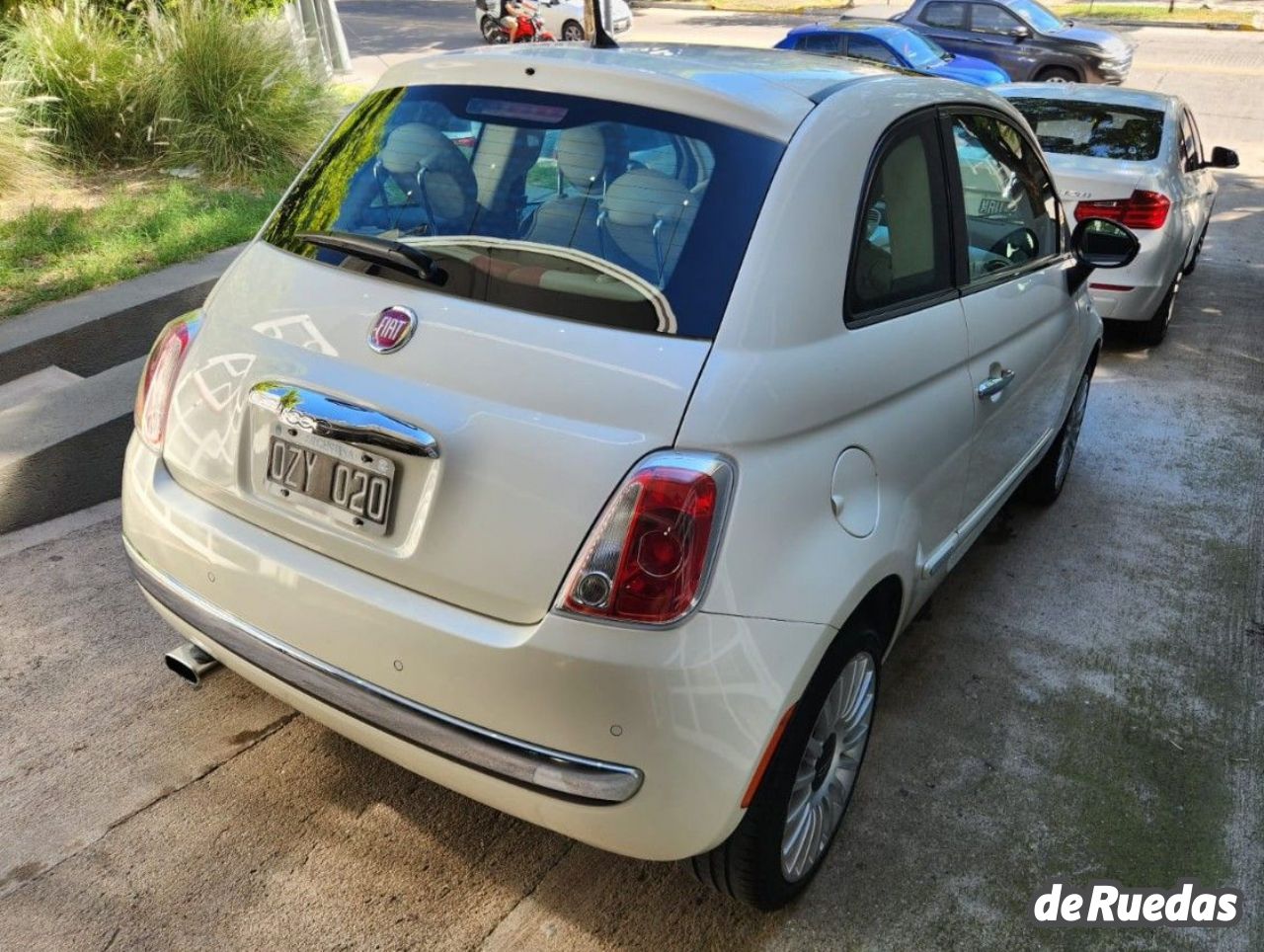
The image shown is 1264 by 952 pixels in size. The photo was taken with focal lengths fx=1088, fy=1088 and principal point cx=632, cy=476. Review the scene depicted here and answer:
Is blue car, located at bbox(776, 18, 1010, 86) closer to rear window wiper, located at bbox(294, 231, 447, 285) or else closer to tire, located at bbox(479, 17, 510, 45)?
tire, located at bbox(479, 17, 510, 45)

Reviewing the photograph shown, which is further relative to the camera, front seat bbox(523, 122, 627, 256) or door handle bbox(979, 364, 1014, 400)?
door handle bbox(979, 364, 1014, 400)

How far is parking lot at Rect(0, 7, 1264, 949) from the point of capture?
245 cm

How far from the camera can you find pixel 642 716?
193 cm

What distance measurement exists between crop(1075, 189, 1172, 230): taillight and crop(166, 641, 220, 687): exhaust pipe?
211 inches

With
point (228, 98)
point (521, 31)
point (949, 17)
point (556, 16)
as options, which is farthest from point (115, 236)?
point (556, 16)

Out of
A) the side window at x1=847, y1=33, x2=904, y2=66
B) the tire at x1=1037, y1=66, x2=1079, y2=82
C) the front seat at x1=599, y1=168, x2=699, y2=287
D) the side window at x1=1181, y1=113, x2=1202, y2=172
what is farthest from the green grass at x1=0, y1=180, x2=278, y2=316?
the tire at x1=1037, y1=66, x2=1079, y2=82

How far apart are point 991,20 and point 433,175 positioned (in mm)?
16068

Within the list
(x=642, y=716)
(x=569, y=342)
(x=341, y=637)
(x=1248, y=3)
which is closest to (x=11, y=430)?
(x=341, y=637)

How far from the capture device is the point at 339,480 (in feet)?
7.20

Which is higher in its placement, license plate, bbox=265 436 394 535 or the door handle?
license plate, bbox=265 436 394 535

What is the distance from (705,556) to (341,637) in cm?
76

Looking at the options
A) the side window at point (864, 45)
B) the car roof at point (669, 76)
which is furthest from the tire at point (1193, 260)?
the car roof at point (669, 76)

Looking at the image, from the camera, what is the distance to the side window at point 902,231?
249cm

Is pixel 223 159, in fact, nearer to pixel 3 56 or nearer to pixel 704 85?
pixel 3 56
